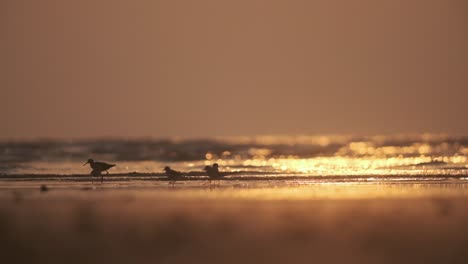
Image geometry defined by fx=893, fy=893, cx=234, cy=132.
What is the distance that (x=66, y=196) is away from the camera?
63.5 ft

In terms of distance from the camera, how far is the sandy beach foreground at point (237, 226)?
12047 mm

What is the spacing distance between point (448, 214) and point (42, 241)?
22.6 ft

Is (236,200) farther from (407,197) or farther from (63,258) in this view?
(63,258)

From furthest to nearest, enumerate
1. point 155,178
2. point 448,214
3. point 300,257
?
point 155,178 → point 448,214 → point 300,257

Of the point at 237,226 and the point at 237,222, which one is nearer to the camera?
the point at 237,226

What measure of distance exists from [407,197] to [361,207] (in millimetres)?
2279

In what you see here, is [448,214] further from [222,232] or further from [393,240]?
[222,232]

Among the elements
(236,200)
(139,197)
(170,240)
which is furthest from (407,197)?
(170,240)

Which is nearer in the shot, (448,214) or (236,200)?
(448,214)

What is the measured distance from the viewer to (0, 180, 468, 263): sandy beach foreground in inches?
474

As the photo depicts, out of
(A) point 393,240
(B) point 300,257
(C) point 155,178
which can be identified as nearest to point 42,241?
(B) point 300,257

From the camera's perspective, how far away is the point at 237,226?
14.3 metres

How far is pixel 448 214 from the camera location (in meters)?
15.4

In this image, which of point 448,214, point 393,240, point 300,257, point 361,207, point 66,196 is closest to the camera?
point 300,257
